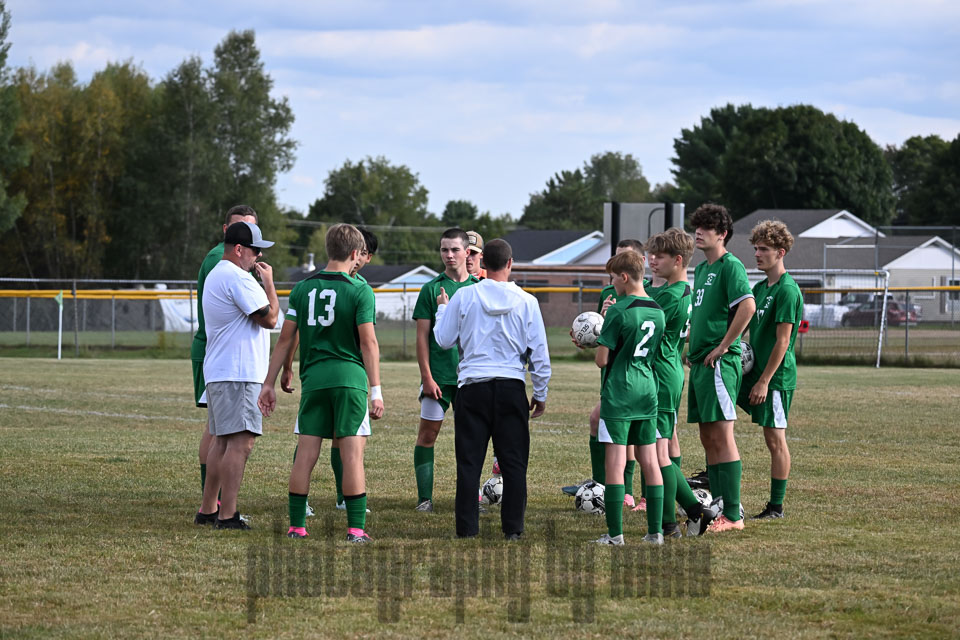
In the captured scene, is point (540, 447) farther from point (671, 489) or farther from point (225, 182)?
point (225, 182)

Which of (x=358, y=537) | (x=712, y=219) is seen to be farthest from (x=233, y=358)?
(x=712, y=219)

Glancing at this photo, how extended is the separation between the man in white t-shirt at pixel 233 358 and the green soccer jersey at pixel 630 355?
221cm

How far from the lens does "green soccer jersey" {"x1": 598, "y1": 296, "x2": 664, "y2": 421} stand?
21.3ft

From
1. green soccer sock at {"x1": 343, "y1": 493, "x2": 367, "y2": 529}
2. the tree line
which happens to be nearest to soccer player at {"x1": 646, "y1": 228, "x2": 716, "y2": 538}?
green soccer sock at {"x1": 343, "y1": 493, "x2": 367, "y2": 529}

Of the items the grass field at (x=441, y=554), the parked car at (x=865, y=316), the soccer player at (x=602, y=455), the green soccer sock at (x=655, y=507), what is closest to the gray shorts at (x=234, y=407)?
the grass field at (x=441, y=554)

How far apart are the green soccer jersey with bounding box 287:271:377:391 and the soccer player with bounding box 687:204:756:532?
2.31 metres

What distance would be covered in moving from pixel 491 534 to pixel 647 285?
2.32 m

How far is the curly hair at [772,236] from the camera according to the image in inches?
292

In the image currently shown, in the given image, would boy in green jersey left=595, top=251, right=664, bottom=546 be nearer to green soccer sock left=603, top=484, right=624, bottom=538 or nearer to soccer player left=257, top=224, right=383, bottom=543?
green soccer sock left=603, top=484, right=624, bottom=538

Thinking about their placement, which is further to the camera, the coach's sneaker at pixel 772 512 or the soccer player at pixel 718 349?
the coach's sneaker at pixel 772 512

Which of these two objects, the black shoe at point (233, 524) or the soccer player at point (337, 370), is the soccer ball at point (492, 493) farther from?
the black shoe at point (233, 524)

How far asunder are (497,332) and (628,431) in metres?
1.06

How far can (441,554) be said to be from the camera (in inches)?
246

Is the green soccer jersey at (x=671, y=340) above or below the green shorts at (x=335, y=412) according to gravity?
above
